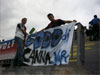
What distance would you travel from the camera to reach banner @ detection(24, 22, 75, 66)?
7066 millimetres

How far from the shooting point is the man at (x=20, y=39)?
8455 millimetres

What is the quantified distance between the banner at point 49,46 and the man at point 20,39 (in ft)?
0.74

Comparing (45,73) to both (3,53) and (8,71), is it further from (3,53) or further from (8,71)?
(3,53)

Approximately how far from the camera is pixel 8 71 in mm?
8500

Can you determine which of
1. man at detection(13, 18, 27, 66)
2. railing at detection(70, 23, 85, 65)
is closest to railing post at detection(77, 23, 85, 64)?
railing at detection(70, 23, 85, 65)

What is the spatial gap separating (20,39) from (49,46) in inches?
55.8

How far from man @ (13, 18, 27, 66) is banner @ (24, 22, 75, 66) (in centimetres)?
22

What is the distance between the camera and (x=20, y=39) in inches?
339

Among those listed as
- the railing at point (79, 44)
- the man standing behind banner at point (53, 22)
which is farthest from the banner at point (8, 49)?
the railing at point (79, 44)

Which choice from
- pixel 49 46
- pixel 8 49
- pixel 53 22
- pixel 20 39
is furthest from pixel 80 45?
pixel 8 49

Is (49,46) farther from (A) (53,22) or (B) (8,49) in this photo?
(B) (8,49)

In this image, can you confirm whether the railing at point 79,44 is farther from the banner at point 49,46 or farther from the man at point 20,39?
the man at point 20,39

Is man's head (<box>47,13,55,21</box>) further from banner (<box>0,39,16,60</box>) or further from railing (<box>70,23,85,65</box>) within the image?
banner (<box>0,39,16,60</box>)

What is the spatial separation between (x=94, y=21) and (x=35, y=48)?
316 inches
